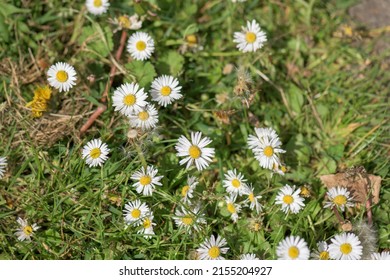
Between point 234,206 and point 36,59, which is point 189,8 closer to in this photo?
point 36,59

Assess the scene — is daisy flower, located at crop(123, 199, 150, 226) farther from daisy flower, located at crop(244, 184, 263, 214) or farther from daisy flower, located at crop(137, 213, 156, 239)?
daisy flower, located at crop(244, 184, 263, 214)

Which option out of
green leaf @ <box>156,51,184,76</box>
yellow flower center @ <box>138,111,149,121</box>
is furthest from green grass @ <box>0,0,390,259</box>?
yellow flower center @ <box>138,111,149,121</box>

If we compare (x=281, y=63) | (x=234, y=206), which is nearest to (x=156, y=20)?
(x=281, y=63)

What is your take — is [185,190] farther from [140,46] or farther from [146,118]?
[140,46]

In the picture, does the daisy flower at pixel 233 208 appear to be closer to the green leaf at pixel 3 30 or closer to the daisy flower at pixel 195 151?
the daisy flower at pixel 195 151

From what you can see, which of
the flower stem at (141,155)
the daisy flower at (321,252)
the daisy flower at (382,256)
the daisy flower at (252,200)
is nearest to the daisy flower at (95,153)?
the flower stem at (141,155)
